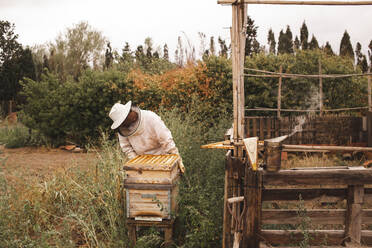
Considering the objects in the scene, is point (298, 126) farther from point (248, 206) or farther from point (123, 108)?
point (248, 206)

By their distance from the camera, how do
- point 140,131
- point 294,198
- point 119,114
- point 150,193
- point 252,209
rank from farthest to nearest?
point 140,131 < point 119,114 < point 150,193 < point 294,198 < point 252,209

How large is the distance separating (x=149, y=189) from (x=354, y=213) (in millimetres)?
1835

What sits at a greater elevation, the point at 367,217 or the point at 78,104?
the point at 78,104

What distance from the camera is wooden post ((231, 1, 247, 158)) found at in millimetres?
3307

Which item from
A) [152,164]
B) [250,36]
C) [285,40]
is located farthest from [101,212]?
[285,40]

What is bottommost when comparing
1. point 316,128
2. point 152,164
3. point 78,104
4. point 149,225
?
point 149,225

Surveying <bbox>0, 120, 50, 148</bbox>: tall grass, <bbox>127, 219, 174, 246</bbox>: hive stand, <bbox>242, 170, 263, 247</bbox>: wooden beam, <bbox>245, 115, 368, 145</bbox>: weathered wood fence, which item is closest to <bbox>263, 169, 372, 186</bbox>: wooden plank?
<bbox>242, 170, 263, 247</bbox>: wooden beam

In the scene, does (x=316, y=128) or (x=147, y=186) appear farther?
(x=316, y=128)

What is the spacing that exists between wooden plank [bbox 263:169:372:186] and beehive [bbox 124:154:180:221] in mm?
1080

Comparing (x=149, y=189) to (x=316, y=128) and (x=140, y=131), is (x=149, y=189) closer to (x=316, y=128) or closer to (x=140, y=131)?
(x=140, y=131)

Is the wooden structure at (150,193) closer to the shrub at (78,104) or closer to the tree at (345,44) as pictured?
the shrub at (78,104)

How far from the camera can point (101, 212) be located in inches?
170

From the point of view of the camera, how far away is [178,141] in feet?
18.9

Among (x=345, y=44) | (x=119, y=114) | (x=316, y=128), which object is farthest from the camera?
(x=345, y=44)
